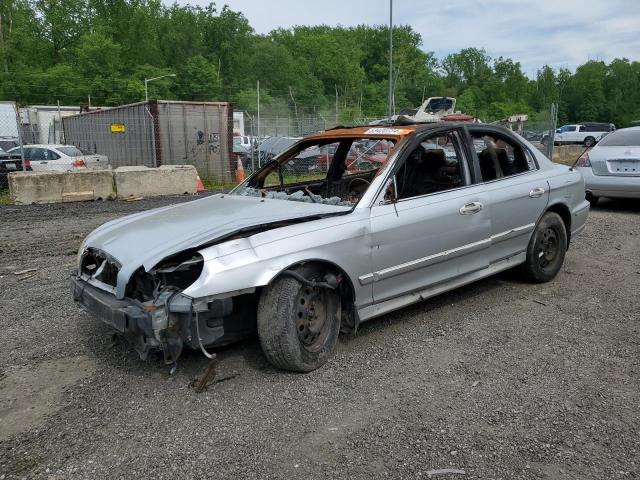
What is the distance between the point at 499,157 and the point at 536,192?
465 mm

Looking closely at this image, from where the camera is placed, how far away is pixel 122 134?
17109mm

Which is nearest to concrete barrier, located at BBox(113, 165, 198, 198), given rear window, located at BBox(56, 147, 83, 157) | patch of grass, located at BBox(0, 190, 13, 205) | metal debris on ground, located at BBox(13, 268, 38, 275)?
patch of grass, located at BBox(0, 190, 13, 205)

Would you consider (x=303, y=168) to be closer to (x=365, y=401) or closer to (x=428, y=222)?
(x=428, y=222)

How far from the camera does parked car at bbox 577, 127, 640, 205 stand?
28.6 ft

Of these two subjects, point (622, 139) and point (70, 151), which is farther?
point (70, 151)

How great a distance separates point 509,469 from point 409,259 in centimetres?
171

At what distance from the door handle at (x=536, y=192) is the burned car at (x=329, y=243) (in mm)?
18

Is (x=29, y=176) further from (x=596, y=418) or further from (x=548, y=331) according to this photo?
(x=596, y=418)


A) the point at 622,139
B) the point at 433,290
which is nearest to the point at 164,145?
the point at 622,139

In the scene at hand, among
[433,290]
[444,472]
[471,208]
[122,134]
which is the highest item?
[122,134]

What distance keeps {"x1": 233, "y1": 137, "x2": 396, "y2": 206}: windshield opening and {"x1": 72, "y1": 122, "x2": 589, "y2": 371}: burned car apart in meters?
0.02

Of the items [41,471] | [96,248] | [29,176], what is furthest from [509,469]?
[29,176]

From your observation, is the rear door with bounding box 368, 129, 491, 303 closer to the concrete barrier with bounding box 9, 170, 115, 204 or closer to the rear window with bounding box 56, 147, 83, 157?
the concrete barrier with bounding box 9, 170, 115, 204

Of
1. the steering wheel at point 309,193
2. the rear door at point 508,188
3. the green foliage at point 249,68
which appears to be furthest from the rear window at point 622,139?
the green foliage at point 249,68
